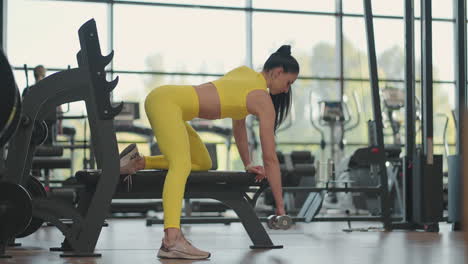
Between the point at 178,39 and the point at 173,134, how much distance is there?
7992 mm

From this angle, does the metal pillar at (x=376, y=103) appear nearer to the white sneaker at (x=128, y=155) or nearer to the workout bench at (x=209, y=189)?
the workout bench at (x=209, y=189)

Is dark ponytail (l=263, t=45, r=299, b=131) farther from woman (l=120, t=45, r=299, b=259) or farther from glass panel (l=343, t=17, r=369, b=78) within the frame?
glass panel (l=343, t=17, r=369, b=78)

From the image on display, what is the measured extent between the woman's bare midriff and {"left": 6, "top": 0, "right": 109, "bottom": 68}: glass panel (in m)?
7.14

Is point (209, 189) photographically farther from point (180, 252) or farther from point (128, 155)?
point (180, 252)

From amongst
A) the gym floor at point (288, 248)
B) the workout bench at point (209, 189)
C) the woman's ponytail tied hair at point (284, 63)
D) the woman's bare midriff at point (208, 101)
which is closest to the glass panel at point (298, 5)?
the gym floor at point (288, 248)

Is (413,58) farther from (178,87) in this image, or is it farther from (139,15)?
(139,15)

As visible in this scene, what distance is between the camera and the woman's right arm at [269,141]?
312cm

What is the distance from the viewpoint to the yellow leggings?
3.01 m

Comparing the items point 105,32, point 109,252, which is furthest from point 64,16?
point 109,252

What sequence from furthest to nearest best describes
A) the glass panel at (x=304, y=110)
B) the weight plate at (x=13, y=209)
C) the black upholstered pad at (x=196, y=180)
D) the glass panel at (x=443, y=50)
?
the glass panel at (x=443, y=50)
the glass panel at (x=304, y=110)
the black upholstered pad at (x=196, y=180)
the weight plate at (x=13, y=209)

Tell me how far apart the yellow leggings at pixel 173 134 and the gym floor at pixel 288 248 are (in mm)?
252

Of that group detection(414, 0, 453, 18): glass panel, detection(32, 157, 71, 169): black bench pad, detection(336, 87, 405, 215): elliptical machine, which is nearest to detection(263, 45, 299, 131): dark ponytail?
detection(336, 87, 405, 215): elliptical machine

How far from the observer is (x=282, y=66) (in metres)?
3.30

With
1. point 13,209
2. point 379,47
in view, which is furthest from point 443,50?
point 13,209
